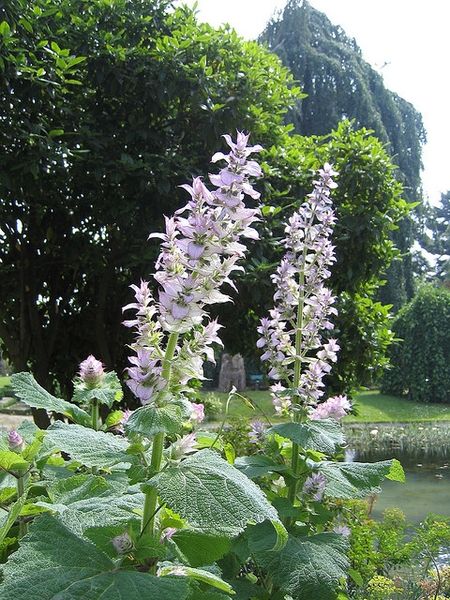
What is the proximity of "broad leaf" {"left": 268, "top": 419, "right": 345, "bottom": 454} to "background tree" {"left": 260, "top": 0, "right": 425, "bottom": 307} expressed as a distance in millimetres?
13281

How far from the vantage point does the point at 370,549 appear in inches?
106

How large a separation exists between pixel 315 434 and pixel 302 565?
1.25ft

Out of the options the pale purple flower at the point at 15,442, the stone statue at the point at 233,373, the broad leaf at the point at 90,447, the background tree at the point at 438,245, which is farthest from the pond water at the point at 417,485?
the background tree at the point at 438,245

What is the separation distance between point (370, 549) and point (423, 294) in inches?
617

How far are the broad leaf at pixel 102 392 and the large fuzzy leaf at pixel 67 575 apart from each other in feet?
2.52

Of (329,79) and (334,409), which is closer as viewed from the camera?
(334,409)

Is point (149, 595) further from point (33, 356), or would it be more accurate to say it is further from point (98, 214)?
point (33, 356)

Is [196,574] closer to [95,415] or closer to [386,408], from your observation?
[95,415]

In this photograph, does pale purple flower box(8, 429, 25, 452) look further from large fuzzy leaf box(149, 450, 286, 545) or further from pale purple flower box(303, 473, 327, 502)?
pale purple flower box(303, 473, 327, 502)

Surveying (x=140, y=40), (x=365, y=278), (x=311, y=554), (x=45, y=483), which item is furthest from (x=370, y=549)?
(x=140, y=40)

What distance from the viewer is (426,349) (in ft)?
56.9

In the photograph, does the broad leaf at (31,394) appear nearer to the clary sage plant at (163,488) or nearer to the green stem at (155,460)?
the clary sage plant at (163,488)

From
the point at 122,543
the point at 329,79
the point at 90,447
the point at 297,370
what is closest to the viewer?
the point at 122,543

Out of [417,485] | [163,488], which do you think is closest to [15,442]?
[163,488]
